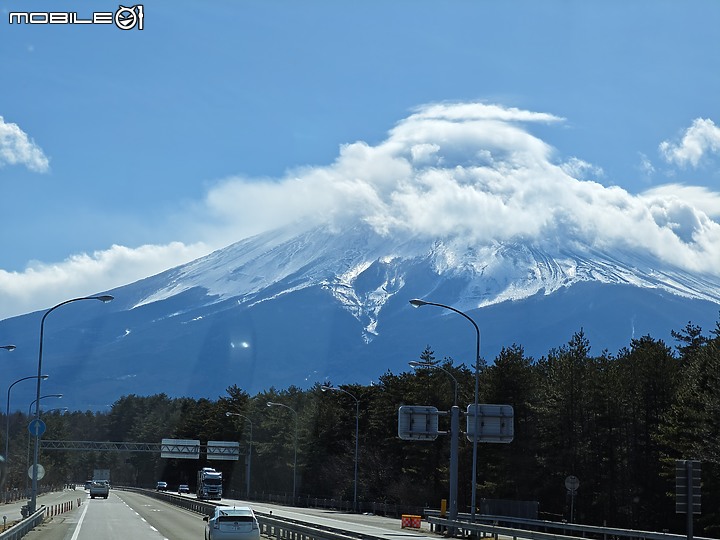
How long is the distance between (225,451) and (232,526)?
351ft

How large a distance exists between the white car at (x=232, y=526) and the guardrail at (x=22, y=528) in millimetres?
6573

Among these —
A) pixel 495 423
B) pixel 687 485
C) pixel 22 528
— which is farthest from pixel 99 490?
pixel 687 485

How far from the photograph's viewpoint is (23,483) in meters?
142

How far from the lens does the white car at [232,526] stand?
3481 centimetres

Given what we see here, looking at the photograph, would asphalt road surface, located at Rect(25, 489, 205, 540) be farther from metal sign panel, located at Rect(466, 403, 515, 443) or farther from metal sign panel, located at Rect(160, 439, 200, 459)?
metal sign panel, located at Rect(160, 439, 200, 459)

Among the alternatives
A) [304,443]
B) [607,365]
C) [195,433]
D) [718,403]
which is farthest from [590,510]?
[195,433]

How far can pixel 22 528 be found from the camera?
39625 millimetres

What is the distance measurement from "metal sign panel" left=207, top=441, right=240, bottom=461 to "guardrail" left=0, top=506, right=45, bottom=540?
85.5 metres

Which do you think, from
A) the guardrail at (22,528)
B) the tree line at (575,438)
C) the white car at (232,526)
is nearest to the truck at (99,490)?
the tree line at (575,438)

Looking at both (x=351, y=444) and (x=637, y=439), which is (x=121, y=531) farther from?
(x=351, y=444)

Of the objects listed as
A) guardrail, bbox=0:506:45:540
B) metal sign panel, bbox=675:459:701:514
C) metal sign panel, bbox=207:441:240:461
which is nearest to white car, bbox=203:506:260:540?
guardrail, bbox=0:506:45:540

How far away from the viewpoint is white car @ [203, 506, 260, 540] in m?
34.8

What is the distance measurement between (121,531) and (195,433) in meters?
132

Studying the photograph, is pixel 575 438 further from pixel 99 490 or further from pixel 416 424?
pixel 99 490
